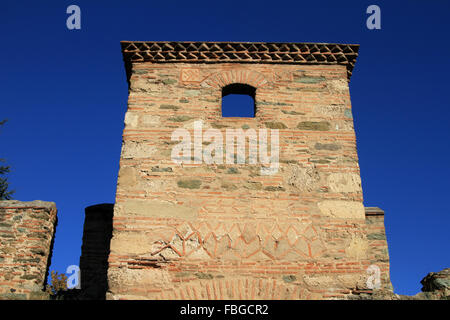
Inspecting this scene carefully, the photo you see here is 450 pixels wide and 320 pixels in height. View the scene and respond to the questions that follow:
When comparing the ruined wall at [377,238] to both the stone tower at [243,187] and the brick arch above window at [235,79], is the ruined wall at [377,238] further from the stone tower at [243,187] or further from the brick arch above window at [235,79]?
the brick arch above window at [235,79]

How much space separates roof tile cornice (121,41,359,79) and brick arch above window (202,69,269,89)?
22cm

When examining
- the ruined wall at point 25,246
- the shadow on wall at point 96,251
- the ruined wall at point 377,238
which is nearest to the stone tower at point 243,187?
the ruined wall at point 377,238

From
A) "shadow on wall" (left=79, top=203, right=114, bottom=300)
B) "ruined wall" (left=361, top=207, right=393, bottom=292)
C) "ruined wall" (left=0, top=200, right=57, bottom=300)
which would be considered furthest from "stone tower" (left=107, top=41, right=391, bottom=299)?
"ruined wall" (left=0, top=200, right=57, bottom=300)

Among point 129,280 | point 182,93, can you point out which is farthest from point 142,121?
point 129,280

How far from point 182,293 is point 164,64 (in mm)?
3370

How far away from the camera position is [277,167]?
18.2 ft

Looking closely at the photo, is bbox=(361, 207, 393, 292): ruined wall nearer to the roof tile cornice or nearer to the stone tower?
the stone tower

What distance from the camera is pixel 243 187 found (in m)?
5.39

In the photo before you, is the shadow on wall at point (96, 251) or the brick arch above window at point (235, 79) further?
the brick arch above window at point (235, 79)

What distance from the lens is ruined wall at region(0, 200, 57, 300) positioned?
A: 5.63 metres

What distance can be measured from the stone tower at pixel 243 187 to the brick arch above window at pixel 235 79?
2 cm

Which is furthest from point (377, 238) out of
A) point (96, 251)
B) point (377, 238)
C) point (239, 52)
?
point (96, 251)

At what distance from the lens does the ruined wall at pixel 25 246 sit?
5.63 metres
